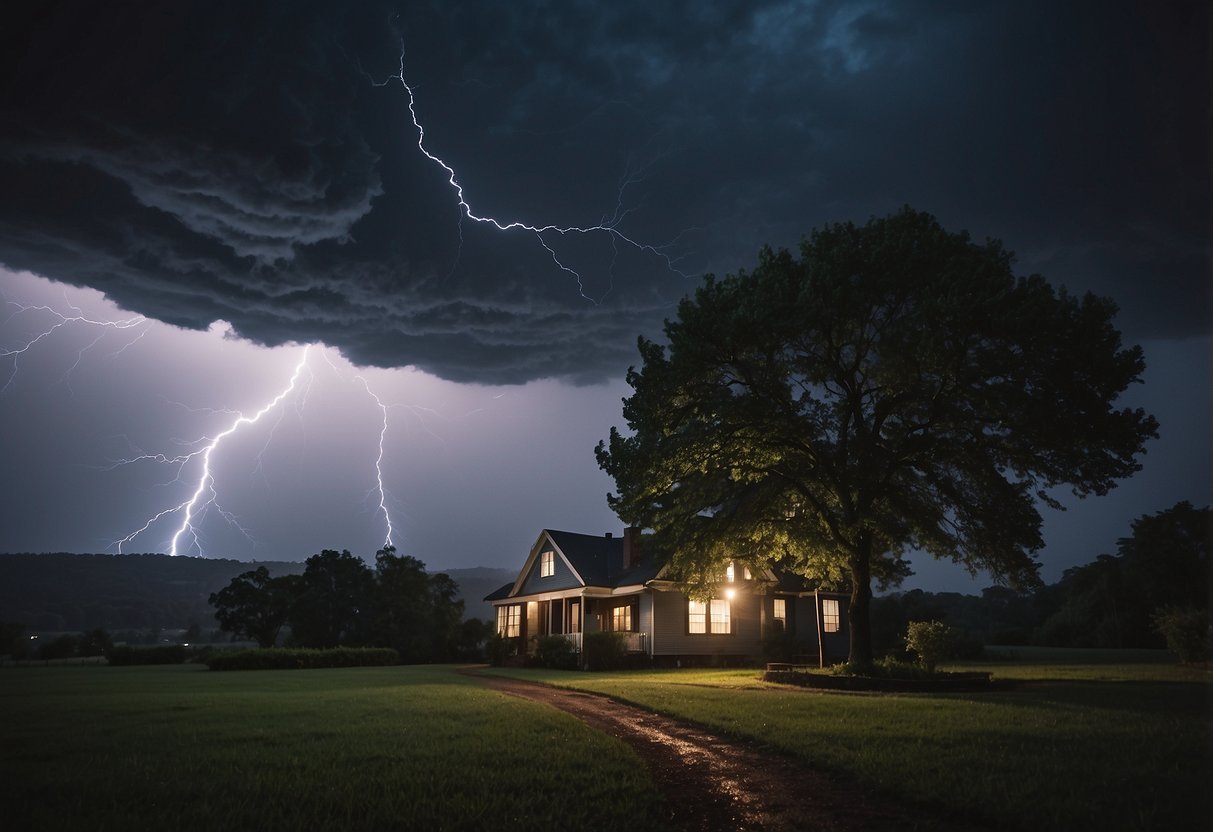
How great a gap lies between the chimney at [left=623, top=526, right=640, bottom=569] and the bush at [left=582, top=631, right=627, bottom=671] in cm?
515

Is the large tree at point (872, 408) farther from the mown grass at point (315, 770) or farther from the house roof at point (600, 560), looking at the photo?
the house roof at point (600, 560)

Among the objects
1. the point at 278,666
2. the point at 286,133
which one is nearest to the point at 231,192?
the point at 286,133

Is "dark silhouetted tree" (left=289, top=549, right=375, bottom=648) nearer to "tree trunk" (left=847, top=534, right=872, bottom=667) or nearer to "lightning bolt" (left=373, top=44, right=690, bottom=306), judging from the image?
"lightning bolt" (left=373, top=44, right=690, bottom=306)

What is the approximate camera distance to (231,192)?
1278 inches

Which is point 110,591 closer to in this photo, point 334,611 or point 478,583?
point 478,583

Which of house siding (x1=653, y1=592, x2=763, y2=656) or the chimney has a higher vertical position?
the chimney

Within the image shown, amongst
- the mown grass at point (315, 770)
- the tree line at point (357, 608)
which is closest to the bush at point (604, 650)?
the tree line at point (357, 608)

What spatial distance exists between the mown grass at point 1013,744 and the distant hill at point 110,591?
66732 millimetres

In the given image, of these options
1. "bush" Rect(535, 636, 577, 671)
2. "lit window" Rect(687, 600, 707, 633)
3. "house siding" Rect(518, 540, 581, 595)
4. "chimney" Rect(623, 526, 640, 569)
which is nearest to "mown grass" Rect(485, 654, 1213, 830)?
"bush" Rect(535, 636, 577, 671)

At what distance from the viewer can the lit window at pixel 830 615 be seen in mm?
33406

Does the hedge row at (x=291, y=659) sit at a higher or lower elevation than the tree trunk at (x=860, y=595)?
lower

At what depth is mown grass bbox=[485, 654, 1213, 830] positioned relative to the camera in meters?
5.34

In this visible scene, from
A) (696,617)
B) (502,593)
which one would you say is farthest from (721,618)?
(502,593)

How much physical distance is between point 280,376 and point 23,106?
15.2 metres
